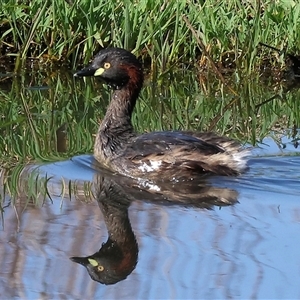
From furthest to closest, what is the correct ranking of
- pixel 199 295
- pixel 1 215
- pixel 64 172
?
1. pixel 64 172
2. pixel 1 215
3. pixel 199 295

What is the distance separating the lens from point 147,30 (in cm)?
947

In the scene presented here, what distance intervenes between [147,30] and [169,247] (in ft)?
17.3

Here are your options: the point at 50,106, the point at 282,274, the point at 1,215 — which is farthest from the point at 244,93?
the point at 282,274

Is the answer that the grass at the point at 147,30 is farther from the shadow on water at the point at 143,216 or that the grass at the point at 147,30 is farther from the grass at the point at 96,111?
the shadow on water at the point at 143,216

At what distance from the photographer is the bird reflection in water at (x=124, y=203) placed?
14.2ft

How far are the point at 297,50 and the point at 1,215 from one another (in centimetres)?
581

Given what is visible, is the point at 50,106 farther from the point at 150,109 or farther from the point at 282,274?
the point at 282,274

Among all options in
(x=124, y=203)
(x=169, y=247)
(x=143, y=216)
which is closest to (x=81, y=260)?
(x=169, y=247)

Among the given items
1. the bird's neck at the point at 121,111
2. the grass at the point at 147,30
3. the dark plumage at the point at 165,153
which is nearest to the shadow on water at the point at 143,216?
the dark plumage at the point at 165,153

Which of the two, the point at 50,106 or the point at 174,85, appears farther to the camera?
the point at 174,85

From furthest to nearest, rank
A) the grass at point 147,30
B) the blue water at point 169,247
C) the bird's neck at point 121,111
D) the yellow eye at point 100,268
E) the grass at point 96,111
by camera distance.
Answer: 1. the grass at point 147,30
2. the bird's neck at point 121,111
3. the grass at point 96,111
4. the yellow eye at point 100,268
5. the blue water at point 169,247

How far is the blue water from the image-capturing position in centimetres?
400

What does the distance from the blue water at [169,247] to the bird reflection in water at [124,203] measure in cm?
4

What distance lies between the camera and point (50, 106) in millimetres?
8141
